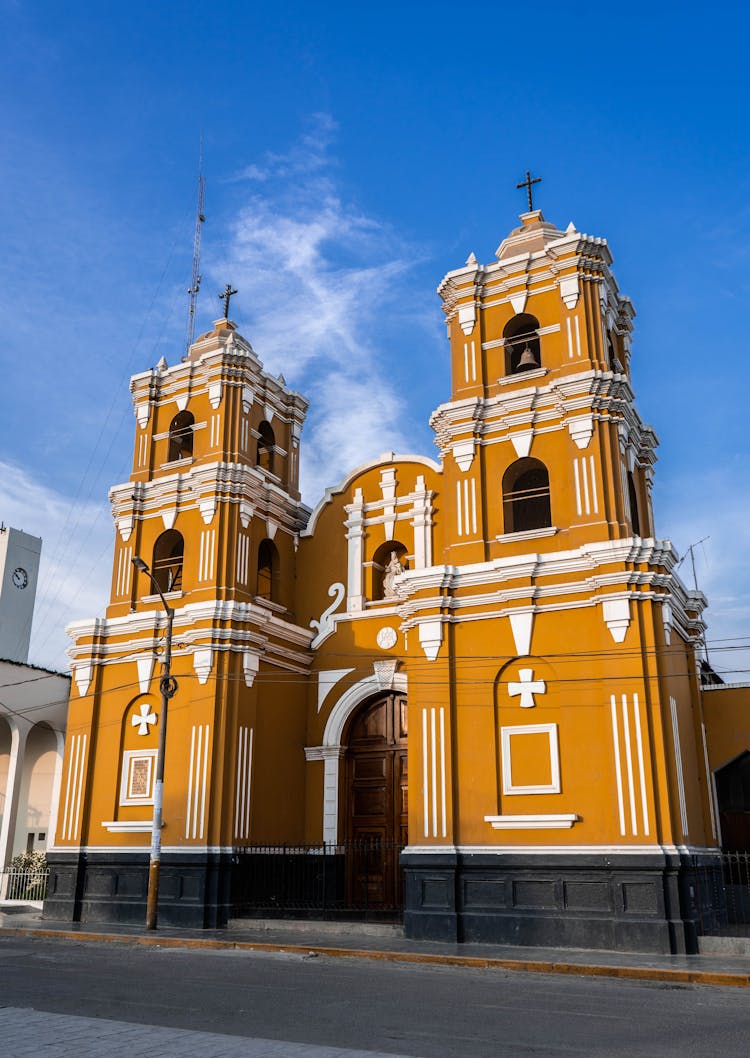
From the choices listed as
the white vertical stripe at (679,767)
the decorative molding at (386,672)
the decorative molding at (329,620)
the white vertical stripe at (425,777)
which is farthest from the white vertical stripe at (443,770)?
the decorative molding at (329,620)

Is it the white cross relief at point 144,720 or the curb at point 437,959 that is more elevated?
the white cross relief at point 144,720

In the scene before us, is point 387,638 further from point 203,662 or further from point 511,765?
point 511,765

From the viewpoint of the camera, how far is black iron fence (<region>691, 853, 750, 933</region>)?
1697 centimetres

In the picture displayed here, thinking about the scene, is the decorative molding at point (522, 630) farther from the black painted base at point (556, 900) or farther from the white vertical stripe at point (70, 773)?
the white vertical stripe at point (70, 773)

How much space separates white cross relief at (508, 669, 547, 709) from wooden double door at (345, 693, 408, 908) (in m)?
4.64

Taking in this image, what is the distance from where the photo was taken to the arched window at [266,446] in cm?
2538

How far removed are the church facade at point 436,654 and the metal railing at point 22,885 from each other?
4331 millimetres

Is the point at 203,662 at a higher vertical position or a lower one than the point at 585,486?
lower

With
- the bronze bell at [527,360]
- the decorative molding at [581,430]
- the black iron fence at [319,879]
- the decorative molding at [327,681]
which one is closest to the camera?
the decorative molding at [581,430]

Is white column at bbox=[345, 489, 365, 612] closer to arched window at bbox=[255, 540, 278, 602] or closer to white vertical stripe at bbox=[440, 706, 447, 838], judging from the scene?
arched window at bbox=[255, 540, 278, 602]

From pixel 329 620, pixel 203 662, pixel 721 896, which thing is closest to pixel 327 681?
pixel 329 620

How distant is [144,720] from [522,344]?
461 inches

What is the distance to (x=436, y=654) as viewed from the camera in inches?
736

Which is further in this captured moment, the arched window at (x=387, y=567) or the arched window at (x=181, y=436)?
the arched window at (x=181, y=436)
